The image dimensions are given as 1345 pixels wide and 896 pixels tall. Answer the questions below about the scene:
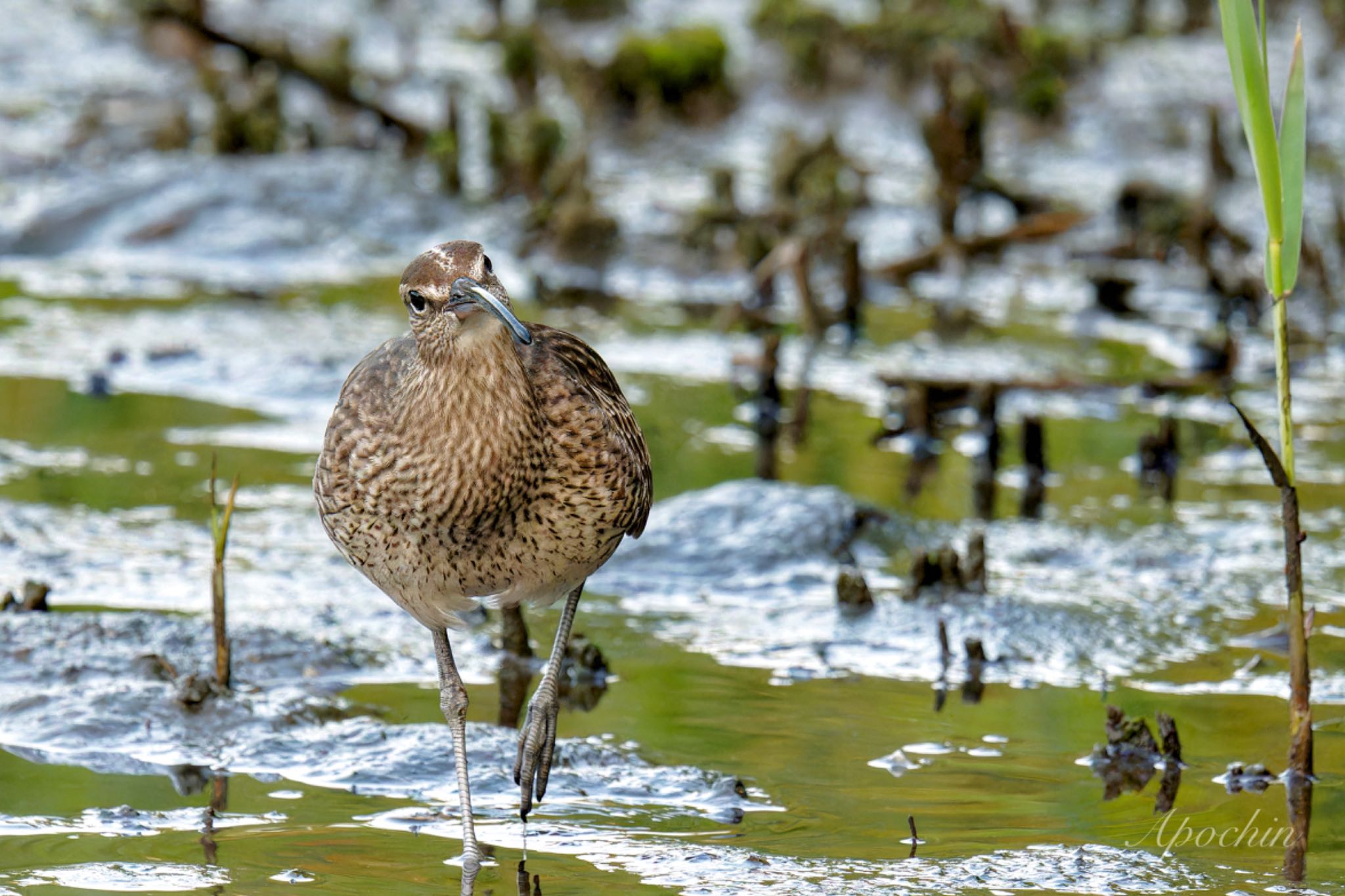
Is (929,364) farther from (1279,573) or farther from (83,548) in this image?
(83,548)

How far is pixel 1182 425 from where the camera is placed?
8609 millimetres

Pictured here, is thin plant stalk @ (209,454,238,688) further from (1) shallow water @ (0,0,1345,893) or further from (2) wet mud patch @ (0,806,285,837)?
(2) wet mud patch @ (0,806,285,837)

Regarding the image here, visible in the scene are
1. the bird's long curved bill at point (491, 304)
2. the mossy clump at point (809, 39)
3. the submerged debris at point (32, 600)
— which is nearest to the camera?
the bird's long curved bill at point (491, 304)

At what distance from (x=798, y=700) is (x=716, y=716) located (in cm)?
27

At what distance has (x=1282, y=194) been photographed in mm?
4566

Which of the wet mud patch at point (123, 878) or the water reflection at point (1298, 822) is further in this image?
the water reflection at point (1298, 822)

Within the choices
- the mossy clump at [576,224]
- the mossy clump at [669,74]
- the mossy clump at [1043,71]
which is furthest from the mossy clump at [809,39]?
the mossy clump at [576,224]

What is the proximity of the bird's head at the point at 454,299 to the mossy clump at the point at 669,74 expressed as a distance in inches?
379

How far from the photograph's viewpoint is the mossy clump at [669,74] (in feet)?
45.3

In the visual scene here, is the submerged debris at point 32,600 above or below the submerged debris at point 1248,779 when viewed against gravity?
above

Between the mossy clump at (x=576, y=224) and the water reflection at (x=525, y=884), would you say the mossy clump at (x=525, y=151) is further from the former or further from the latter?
the water reflection at (x=525, y=884)

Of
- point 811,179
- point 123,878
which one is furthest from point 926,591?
point 811,179

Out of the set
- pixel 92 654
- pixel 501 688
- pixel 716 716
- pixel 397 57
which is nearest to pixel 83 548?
pixel 92 654

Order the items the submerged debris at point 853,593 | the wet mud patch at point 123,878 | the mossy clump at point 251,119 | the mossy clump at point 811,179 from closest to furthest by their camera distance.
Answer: the wet mud patch at point 123,878 → the submerged debris at point 853,593 → the mossy clump at point 811,179 → the mossy clump at point 251,119
